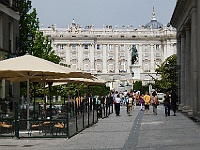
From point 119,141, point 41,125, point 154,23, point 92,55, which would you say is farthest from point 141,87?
point 154,23

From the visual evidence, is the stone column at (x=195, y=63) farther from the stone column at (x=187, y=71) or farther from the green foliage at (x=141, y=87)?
the green foliage at (x=141, y=87)

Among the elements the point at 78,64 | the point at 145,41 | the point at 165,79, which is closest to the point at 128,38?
the point at 145,41

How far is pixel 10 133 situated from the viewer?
20.1 meters

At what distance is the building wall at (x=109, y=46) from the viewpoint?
147250 mm

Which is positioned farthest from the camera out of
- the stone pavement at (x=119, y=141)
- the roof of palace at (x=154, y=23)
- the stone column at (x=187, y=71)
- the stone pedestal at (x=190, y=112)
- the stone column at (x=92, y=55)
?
the roof of palace at (x=154, y=23)

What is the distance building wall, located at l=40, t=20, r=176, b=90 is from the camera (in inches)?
5797

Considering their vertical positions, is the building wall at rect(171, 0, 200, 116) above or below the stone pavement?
above

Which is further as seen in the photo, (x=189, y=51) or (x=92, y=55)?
(x=92, y=55)

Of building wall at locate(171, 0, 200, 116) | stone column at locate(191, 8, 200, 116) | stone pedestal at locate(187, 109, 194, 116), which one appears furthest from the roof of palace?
stone column at locate(191, 8, 200, 116)

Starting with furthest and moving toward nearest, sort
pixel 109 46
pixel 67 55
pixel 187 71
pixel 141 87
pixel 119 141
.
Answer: pixel 67 55 < pixel 109 46 < pixel 141 87 < pixel 187 71 < pixel 119 141

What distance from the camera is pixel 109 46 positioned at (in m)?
150

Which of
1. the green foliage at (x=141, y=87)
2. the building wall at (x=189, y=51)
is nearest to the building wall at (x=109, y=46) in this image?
the green foliage at (x=141, y=87)

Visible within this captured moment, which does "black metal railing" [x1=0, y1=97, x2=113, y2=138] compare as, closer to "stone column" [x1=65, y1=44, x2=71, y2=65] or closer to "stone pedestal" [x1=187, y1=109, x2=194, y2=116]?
"stone pedestal" [x1=187, y1=109, x2=194, y2=116]

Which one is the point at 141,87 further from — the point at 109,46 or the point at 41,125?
the point at 41,125
